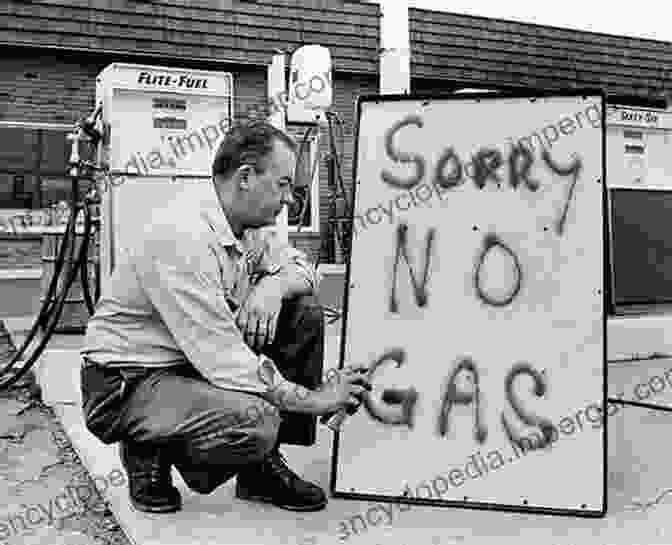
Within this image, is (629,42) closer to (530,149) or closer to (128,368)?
(530,149)

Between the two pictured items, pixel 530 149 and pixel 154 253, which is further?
pixel 530 149

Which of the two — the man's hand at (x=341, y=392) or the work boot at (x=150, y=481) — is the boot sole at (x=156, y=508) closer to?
the work boot at (x=150, y=481)

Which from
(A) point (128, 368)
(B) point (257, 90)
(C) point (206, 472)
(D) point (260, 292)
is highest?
(B) point (257, 90)

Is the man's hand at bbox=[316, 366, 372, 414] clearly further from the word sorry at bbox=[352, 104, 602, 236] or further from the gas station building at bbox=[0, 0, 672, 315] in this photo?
the gas station building at bbox=[0, 0, 672, 315]

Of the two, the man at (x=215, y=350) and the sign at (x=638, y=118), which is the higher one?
the sign at (x=638, y=118)

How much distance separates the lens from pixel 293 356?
2.84m

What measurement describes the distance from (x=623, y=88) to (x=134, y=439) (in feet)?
36.4

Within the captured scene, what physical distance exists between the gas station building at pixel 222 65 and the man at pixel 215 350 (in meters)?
4.76

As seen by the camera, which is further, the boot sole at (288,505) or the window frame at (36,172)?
the window frame at (36,172)

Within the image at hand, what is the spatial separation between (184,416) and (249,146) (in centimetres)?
84

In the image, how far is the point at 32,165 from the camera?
9.20m

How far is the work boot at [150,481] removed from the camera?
107 inches

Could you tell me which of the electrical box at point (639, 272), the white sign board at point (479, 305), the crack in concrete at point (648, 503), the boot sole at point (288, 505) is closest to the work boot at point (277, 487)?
the boot sole at point (288, 505)

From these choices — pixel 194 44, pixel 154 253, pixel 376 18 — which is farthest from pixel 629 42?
pixel 154 253
